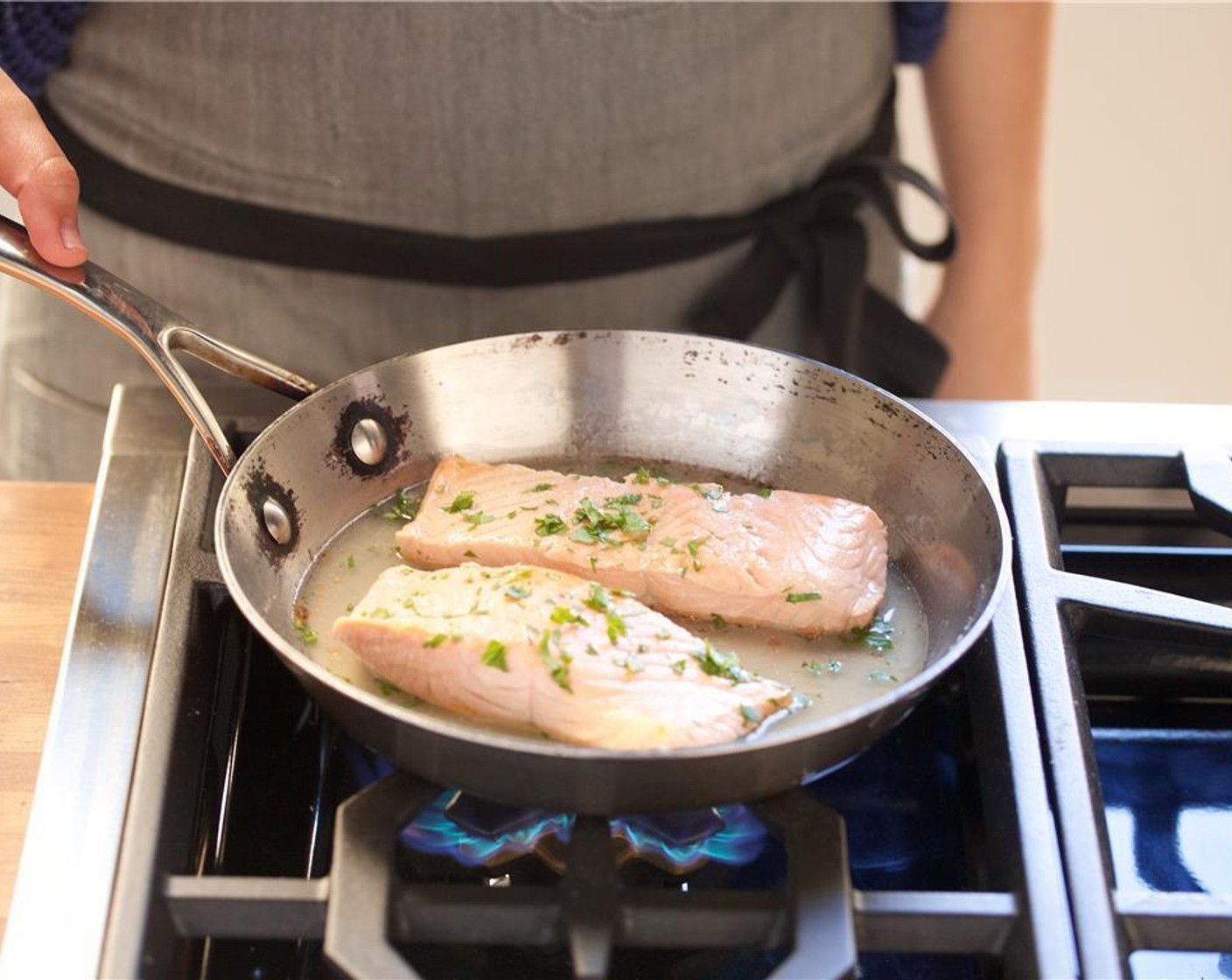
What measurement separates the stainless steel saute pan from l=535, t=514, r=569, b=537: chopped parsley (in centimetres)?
11

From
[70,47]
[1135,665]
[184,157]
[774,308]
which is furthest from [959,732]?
[70,47]

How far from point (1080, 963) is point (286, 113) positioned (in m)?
0.91

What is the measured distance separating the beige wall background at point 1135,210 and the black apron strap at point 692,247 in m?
1.21

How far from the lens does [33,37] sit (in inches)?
43.9

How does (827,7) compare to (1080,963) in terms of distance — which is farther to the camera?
(827,7)

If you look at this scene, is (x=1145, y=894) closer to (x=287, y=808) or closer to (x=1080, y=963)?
(x=1080, y=963)

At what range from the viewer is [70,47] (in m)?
1.17

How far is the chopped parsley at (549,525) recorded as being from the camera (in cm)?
94

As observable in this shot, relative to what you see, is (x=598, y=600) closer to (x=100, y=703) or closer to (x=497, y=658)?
(x=497, y=658)

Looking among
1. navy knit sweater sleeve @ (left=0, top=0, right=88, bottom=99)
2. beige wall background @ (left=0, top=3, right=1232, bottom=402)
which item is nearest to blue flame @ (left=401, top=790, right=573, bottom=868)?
navy knit sweater sleeve @ (left=0, top=0, right=88, bottom=99)

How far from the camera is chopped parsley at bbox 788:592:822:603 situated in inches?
34.4

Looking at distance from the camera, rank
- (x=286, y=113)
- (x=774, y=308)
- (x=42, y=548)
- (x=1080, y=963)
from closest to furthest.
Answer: (x=1080, y=963), (x=42, y=548), (x=286, y=113), (x=774, y=308)

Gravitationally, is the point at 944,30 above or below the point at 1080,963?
above

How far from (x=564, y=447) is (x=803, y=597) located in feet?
0.84
